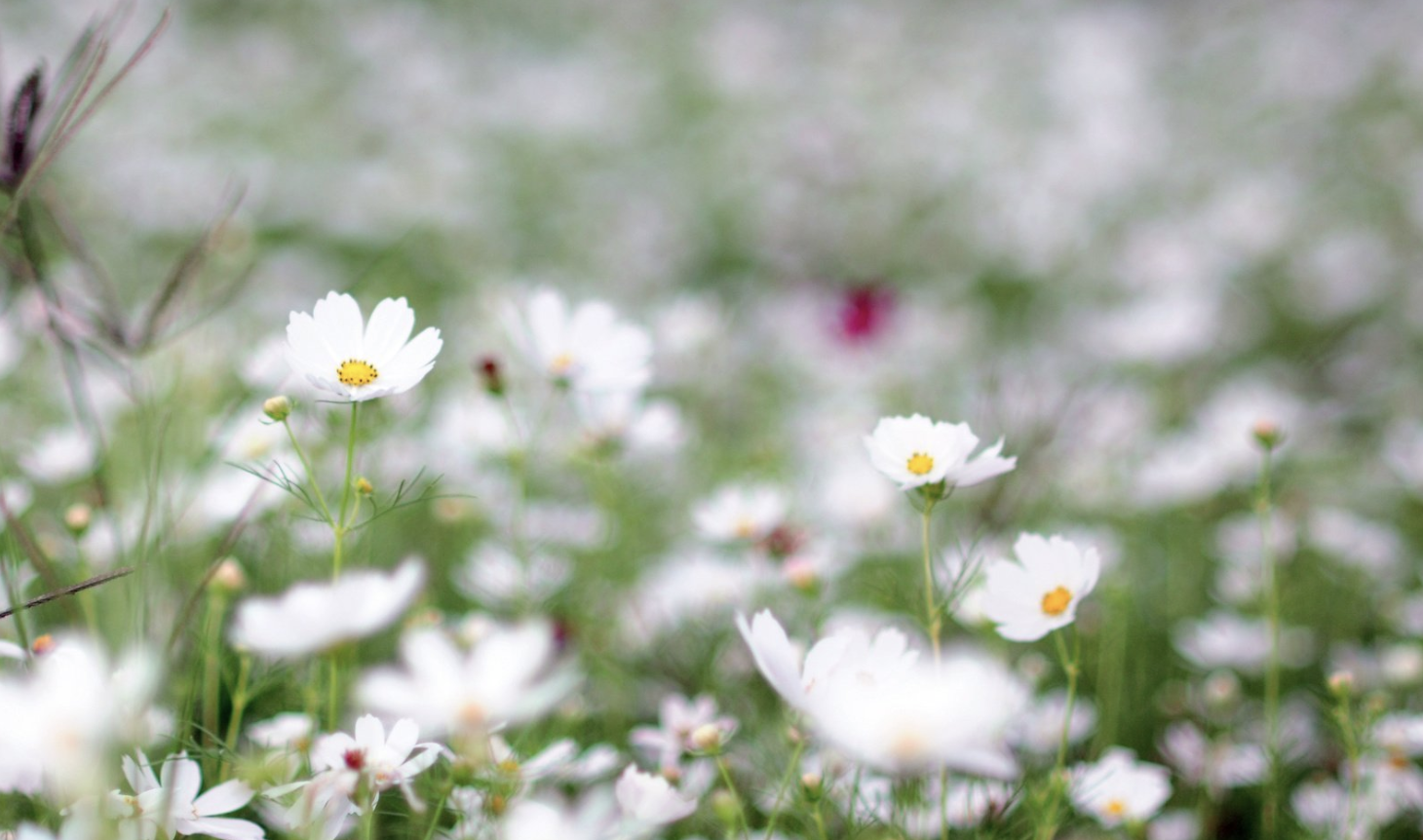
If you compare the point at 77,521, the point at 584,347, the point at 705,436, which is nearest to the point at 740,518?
the point at 584,347

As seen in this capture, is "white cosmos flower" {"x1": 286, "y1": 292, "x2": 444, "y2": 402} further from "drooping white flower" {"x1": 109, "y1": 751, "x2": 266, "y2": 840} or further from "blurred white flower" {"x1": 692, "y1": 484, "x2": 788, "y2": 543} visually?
"blurred white flower" {"x1": 692, "y1": 484, "x2": 788, "y2": 543}

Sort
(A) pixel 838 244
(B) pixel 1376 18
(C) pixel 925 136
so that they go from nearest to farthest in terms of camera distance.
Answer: (A) pixel 838 244 < (C) pixel 925 136 < (B) pixel 1376 18

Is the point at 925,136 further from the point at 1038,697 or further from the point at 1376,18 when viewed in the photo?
the point at 1038,697

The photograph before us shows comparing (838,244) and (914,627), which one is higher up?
(914,627)

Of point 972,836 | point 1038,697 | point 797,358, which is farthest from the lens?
point 797,358

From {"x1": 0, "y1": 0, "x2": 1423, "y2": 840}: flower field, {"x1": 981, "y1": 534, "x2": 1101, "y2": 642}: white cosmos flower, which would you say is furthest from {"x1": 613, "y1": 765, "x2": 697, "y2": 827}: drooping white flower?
{"x1": 981, "y1": 534, "x2": 1101, "y2": 642}: white cosmos flower

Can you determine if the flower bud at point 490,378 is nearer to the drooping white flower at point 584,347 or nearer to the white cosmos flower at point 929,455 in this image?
the drooping white flower at point 584,347

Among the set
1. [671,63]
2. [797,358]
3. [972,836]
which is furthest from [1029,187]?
[972,836]

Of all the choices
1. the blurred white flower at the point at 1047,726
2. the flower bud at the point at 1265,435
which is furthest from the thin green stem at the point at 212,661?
the flower bud at the point at 1265,435
